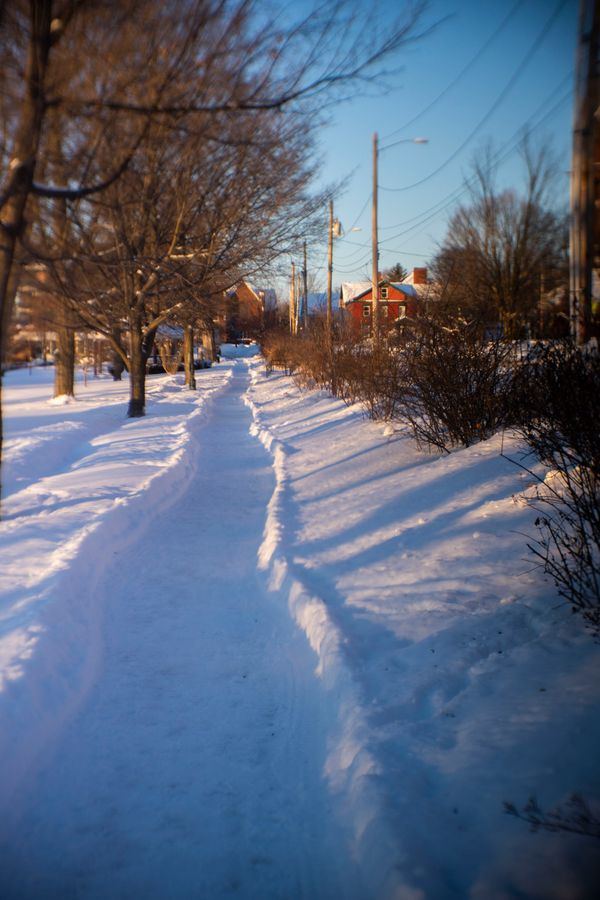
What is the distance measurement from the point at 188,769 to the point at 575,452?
3.09 meters

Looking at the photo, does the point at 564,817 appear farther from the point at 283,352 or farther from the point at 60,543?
the point at 283,352

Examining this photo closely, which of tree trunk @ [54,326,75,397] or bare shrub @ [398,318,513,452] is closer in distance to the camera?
bare shrub @ [398,318,513,452]

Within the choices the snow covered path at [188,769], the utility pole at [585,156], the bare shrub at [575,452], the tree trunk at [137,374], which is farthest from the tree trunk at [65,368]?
the bare shrub at [575,452]

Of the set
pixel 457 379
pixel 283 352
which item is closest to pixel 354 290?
pixel 283 352

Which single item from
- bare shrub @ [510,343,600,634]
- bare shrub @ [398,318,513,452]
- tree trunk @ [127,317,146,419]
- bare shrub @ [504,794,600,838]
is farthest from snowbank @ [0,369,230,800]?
bare shrub @ [398,318,513,452]

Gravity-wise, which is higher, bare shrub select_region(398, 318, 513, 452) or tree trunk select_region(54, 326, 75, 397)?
tree trunk select_region(54, 326, 75, 397)

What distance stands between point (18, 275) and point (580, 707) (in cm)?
372

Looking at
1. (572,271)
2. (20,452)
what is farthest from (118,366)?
(572,271)

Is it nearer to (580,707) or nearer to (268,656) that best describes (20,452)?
(268,656)

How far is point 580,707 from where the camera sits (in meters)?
3.16

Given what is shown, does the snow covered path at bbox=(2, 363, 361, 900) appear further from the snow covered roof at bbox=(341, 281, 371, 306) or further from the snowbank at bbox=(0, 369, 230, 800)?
the snow covered roof at bbox=(341, 281, 371, 306)

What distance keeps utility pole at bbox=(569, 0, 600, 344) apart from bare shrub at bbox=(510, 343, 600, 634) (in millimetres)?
2480

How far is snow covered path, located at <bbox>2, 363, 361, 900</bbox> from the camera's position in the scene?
2777 mm

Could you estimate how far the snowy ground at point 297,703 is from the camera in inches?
106
